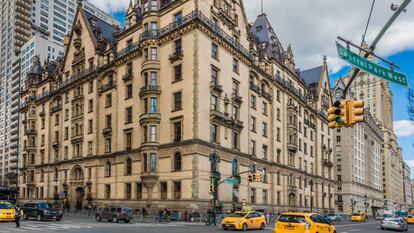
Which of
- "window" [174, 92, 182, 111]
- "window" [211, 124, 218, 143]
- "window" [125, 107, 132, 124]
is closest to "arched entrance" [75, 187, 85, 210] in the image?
"window" [125, 107, 132, 124]

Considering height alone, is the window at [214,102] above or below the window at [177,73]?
below

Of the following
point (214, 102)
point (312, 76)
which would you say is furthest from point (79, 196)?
point (312, 76)

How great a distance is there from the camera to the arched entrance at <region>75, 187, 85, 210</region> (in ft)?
208

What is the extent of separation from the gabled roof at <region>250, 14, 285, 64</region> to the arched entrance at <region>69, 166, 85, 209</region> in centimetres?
3403

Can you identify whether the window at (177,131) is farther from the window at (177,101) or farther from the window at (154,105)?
the window at (154,105)

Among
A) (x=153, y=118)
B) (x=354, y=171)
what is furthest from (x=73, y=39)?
(x=354, y=171)

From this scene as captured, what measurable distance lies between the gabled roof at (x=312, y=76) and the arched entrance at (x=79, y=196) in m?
50.6

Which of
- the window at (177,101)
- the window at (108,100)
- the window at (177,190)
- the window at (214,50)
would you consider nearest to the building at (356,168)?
the window at (214,50)

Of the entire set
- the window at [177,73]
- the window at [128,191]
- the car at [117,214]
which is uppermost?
the window at [177,73]

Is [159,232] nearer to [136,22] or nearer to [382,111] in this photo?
[136,22]

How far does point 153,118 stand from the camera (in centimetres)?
5125

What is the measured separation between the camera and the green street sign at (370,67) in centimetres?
1312

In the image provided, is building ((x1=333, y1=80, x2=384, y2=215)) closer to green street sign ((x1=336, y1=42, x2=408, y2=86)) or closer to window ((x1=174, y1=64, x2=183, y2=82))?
window ((x1=174, y1=64, x2=183, y2=82))

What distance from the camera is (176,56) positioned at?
166ft
